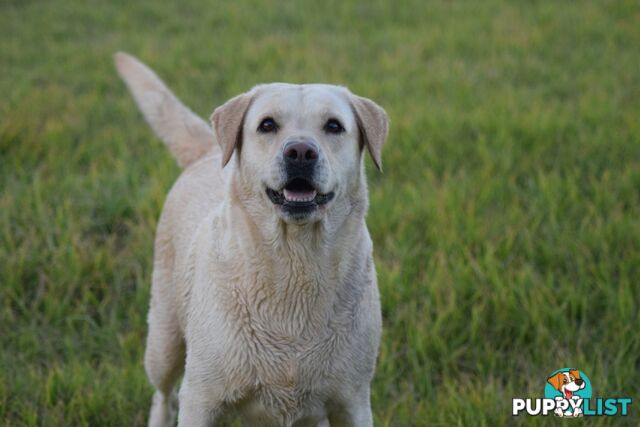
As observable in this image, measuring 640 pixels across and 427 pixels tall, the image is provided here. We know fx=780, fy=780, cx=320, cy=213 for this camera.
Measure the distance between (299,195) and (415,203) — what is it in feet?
8.25

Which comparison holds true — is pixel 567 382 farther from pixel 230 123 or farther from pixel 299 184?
pixel 230 123

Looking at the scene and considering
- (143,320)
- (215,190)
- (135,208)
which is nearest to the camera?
(215,190)

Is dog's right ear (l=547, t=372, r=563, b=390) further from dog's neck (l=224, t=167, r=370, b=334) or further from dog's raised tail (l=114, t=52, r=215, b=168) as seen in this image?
dog's raised tail (l=114, t=52, r=215, b=168)

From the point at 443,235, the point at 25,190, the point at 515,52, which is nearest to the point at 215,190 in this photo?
the point at 443,235

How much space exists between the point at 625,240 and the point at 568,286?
0.65 metres

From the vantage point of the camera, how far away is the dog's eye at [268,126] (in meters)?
2.89

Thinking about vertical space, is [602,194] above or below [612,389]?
above

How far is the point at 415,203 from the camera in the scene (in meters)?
5.17

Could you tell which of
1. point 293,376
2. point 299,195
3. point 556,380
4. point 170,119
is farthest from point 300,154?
point 556,380

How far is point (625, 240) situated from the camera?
4.68 meters

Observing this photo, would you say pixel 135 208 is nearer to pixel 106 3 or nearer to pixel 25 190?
pixel 25 190

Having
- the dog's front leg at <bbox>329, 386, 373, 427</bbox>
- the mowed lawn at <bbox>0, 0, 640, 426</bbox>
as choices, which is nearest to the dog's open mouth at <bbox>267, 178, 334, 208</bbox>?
the dog's front leg at <bbox>329, 386, 373, 427</bbox>

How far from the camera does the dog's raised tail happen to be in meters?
4.09

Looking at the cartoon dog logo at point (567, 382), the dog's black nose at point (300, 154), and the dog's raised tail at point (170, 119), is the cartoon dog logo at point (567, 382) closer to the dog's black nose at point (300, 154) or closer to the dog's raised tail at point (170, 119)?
the dog's black nose at point (300, 154)
